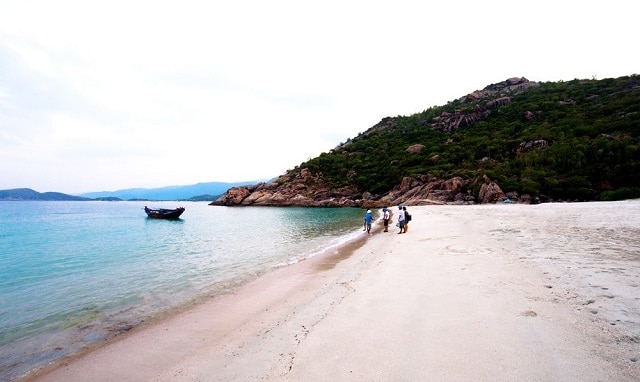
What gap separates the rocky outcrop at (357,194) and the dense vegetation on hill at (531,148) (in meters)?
2.22

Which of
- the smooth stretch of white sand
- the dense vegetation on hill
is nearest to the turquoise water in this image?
the smooth stretch of white sand

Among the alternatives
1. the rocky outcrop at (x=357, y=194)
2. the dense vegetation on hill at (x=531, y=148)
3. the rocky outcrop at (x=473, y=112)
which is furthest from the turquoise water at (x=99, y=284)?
the rocky outcrop at (x=473, y=112)

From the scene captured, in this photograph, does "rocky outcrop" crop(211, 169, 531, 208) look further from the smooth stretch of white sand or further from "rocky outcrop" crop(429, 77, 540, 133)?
the smooth stretch of white sand

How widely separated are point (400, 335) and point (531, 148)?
6837 centimetres

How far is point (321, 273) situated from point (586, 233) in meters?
11.5

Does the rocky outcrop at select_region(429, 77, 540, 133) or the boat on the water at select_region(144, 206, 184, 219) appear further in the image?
the rocky outcrop at select_region(429, 77, 540, 133)

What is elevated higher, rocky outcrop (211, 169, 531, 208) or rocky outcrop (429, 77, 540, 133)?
rocky outcrop (429, 77, 540, 133)

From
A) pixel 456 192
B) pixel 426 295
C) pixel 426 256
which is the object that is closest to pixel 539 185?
pixel 456 192

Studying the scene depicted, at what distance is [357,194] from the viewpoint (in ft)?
241

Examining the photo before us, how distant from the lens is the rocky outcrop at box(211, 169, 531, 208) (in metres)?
52.1

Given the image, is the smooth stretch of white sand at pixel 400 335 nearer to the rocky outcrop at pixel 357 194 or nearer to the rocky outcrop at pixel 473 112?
the rocky outcrop at pixel 357 194

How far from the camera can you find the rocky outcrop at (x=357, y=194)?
52.1 m

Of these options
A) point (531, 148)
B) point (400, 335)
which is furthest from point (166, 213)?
point (531, 148)

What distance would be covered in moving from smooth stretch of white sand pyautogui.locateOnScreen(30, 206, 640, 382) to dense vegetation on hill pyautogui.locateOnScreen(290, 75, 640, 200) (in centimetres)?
4663
